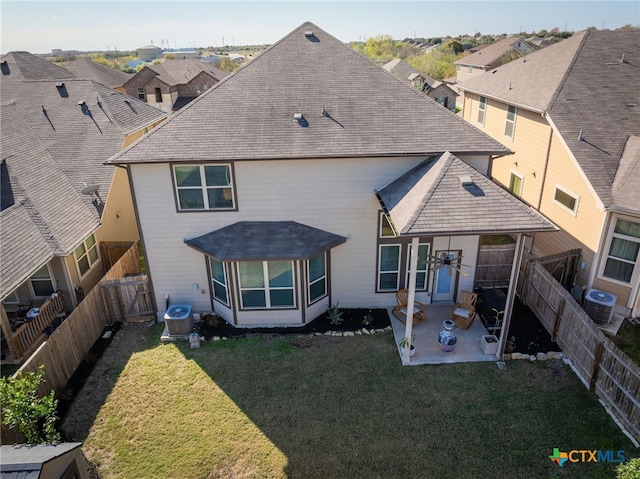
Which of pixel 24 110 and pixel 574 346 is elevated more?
pixel 24 110

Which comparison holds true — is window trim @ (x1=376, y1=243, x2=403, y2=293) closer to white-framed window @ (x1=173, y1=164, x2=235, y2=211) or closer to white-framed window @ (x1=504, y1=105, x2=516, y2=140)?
white-framed window @ (x1=173, y1=164, x2=235, y2=211)

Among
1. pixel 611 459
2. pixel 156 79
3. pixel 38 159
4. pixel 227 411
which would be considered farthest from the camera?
pixel 156 79

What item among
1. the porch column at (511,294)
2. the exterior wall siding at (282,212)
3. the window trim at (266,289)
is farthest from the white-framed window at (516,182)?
the window trim at (266,289)

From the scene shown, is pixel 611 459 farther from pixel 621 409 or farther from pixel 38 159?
pixel 38 159

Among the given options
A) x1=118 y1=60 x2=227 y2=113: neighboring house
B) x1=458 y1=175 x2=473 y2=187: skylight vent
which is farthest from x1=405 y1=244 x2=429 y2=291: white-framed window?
x1=118 y1=60 x2=227 y2=113: neighboring house

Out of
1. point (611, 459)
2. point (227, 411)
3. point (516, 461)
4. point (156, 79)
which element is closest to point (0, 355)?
point (227, 411)

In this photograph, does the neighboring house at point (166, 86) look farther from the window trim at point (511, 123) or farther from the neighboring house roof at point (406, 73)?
the window trim at point (511, 123)

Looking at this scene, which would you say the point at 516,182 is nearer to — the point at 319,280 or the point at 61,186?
the point at 319,280
